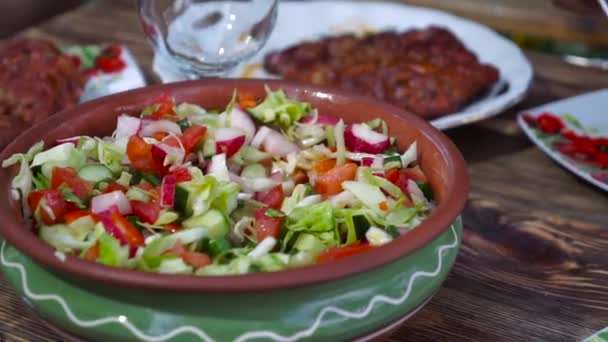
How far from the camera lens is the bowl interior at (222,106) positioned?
96cm

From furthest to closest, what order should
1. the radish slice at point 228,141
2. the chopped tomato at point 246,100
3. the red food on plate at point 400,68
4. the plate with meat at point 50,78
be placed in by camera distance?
the red food on plate at point 400,68
the plate with meat at point 50,78
the chopped tomato at point 246,100
the radish slice at point 228,141

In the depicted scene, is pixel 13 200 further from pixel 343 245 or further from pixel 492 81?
pixel 492 81

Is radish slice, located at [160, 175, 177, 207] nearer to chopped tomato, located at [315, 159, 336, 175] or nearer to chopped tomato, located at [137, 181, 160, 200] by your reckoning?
chopped tomato, located at [137, 181, 160, 200]

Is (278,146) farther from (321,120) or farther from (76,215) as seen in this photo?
(76,215)

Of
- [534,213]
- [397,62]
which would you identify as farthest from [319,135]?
[397,62]

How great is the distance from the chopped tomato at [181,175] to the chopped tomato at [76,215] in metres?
0.15

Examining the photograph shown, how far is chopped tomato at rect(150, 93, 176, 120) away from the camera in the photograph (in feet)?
4.71

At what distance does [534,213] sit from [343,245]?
2.24 feet

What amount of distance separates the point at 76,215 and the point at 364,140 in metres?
0.51

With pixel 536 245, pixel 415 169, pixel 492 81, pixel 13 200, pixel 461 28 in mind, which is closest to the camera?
pixel 13 200

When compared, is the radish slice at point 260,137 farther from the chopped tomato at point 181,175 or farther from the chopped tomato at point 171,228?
the chopped tomato at point 171,228

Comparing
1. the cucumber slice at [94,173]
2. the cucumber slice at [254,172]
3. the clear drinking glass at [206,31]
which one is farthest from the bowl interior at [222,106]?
the clear drinking glass at [206,31]

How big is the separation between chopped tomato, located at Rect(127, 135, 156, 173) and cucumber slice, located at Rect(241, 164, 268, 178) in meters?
0.16

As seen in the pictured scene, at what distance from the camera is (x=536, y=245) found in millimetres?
1586
